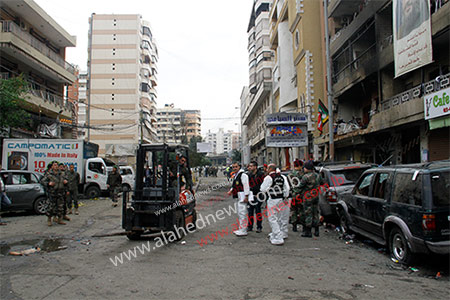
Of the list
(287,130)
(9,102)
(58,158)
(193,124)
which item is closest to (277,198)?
(58,158)

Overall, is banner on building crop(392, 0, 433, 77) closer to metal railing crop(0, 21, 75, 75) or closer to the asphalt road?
the asphalt road

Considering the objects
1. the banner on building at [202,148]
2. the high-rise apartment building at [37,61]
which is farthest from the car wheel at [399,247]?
the banner on building at [202,148]

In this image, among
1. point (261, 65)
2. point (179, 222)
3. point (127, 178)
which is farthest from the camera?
point (261, 65)

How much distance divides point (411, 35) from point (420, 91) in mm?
2161

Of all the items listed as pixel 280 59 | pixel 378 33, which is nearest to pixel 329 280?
pixel 378 33

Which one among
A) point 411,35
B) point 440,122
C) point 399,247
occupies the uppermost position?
point 411,35

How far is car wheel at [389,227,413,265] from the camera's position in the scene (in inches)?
209

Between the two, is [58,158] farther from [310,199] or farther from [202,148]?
[202,148]

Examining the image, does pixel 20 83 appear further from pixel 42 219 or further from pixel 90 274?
pixel 90 274

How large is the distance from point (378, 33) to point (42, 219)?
54.8 feet

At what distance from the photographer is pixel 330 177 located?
30.5ft

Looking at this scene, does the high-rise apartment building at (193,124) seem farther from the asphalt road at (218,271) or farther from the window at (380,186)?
the window at (380,186)

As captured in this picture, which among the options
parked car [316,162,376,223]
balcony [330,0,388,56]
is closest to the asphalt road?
parked car [316,162,376,223]

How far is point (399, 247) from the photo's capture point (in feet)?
18.4
